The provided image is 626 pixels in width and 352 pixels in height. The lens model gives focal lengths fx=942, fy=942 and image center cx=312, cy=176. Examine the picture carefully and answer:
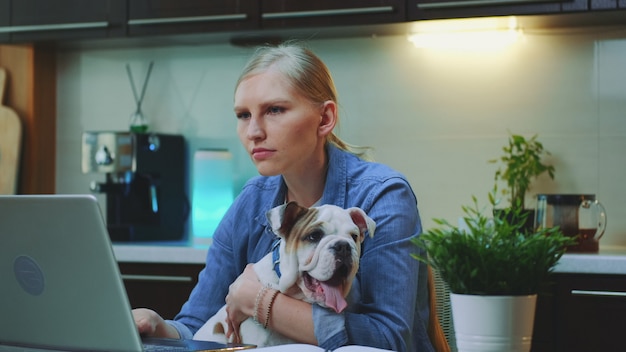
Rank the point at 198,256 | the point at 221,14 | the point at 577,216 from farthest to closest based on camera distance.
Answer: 1. the point at 221,14
2. the point at 198,256
3. the point at 577,216

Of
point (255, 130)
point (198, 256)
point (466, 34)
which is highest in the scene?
point (466, 34)

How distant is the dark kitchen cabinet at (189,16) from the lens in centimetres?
324

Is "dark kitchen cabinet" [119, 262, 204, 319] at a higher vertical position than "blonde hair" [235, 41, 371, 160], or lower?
lower

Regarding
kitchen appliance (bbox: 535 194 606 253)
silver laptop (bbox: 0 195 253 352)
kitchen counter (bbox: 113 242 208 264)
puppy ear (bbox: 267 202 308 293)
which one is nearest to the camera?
silver laptop (bbox: 0 195 253 352)

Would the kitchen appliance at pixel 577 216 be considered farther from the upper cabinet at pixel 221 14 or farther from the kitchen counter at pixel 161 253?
the kitchen counter at pixel 161 253

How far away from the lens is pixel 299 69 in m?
1.66

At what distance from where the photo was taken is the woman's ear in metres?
1.69

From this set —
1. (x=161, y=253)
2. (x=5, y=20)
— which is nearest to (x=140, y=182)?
(x=161, y=253)

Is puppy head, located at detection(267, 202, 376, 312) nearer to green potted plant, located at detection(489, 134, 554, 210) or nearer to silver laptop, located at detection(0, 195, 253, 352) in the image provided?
Result: silver laptop, located at detection(0, 195, 253, 352)

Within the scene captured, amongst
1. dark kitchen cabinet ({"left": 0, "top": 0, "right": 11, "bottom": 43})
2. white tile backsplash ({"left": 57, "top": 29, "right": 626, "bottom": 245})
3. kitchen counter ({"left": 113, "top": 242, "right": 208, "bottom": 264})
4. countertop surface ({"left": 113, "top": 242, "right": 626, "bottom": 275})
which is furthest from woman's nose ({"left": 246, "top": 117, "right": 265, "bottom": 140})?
dark kitchen cabinet ({"left": 0, "top": 0, "right": 11, "bottom": 43})

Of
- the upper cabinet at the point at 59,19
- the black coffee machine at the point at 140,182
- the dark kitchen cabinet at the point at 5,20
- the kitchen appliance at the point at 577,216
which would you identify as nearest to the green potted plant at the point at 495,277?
the kitchen appliance at the point at 577,216

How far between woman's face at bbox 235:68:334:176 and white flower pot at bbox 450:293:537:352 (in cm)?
67

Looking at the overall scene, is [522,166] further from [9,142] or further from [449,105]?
[9,142]

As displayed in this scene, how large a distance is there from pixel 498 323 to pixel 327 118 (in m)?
0.75
